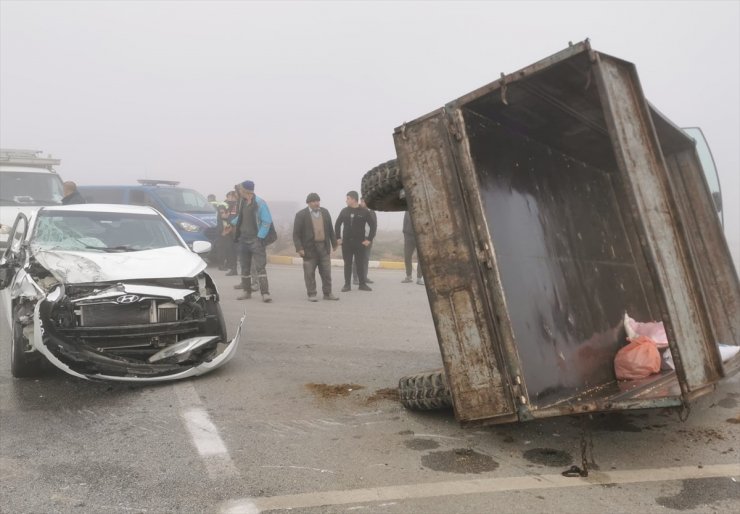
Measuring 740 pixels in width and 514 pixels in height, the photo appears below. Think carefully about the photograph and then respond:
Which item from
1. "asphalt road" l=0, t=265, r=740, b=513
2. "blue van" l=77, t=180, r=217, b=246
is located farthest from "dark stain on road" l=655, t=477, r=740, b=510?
"blue van" l=77, t=180, r=217, b=246

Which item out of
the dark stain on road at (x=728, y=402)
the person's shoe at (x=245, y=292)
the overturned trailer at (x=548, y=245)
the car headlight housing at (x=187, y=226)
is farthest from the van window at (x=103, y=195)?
the dark stain on road at (x=728, y=402)

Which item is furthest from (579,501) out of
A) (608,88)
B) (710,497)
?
(608,88)

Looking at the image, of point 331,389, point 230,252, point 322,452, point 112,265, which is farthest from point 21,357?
point 230,252

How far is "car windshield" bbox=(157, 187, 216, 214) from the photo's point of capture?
13.7 metres

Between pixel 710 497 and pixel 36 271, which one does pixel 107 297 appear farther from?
pixel 710 497

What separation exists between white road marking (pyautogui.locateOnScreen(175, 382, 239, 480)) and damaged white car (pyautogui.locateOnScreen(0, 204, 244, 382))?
0.30 meters

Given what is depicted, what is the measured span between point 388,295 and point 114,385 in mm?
5603

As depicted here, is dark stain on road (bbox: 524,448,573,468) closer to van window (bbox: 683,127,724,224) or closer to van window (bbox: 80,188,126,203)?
van window (bbox: 683,127,724,224)

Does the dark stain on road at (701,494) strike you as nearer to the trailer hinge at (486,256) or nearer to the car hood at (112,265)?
the trailer hinge at (486,256)

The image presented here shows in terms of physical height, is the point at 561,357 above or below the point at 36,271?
below

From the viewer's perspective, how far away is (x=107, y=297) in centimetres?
448

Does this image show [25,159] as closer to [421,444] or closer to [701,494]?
[421,444]

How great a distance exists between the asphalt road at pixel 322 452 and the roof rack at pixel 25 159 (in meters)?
8.35

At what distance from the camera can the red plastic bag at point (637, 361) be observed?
158 inches
